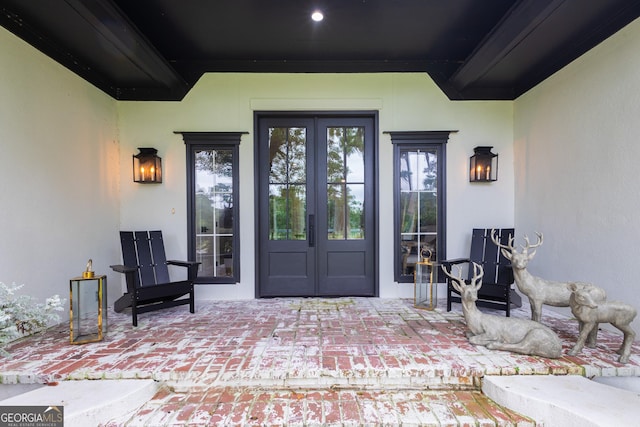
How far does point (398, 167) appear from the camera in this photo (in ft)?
13.5

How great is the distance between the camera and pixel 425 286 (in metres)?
3.81

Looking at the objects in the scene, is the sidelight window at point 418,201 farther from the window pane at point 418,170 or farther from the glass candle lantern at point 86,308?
the glass candle lantern at point 86,308

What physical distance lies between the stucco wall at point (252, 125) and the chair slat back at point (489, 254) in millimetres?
364

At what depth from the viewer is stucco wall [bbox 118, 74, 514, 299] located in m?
4.09

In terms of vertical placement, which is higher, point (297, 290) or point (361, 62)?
point (361, 62)

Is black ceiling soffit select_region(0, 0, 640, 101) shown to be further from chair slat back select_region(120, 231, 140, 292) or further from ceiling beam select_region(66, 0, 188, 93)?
chair slat back select_region(120, 231, 140, 292)

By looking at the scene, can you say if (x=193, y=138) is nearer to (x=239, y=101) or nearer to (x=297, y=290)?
(x=239, y=101)

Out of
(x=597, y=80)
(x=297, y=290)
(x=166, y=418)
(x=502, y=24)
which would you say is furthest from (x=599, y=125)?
(x=166, y=418)

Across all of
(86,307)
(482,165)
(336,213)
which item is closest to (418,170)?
(482,165)

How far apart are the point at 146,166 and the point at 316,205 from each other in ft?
7.19

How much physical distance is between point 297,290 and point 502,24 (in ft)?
11.8

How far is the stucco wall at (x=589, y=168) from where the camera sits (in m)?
2.67

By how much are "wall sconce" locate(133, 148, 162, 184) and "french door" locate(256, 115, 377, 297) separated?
1.28 m

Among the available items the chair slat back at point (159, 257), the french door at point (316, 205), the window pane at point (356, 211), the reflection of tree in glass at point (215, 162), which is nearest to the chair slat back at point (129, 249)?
the chair slat back at point (159, 257)
